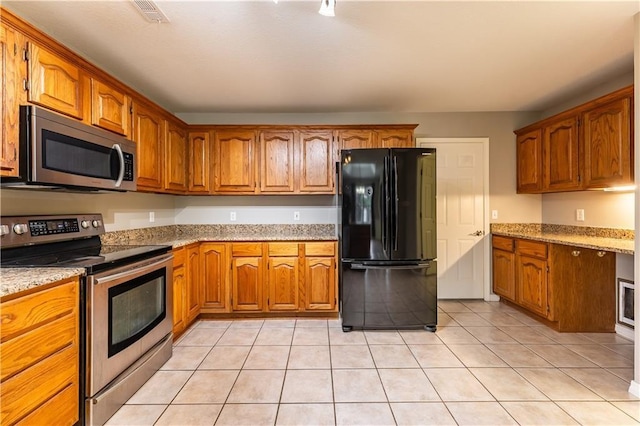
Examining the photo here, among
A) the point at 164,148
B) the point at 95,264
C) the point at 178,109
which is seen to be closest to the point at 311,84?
the point at 164,148

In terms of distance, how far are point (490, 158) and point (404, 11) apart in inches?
106

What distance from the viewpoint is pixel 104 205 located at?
265 cm

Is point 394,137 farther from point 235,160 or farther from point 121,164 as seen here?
point 121,164

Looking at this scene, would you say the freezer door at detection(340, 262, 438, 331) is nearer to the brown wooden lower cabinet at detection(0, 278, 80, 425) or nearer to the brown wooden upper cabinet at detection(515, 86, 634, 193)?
the brown wooden upper cabinet at detection(515, 86, 634, 193)

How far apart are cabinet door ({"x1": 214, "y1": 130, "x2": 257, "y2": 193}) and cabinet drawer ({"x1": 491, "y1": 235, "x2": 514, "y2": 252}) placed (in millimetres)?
2989

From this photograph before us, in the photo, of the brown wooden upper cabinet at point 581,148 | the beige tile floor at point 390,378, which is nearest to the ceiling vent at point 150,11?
the beige tile floor at point 390,378

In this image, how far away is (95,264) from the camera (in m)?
1.67

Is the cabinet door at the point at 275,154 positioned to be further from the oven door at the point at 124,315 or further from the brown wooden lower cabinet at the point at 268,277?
the oven door at the point at 124,315

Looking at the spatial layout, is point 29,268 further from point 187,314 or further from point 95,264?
point 187,314

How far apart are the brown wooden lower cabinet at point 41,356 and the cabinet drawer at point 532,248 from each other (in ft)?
12.2

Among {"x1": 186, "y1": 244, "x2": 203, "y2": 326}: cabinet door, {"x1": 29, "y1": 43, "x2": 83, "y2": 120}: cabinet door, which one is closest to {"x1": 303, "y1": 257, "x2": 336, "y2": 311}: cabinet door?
{"x1": 186, "y1": 244, "x2": 203, "y2": 326}: cabinet door

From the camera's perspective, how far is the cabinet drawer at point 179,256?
108 inches

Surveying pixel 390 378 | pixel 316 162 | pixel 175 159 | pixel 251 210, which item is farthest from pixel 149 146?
pixel 390 378

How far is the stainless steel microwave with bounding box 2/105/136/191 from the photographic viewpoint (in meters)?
1.60
